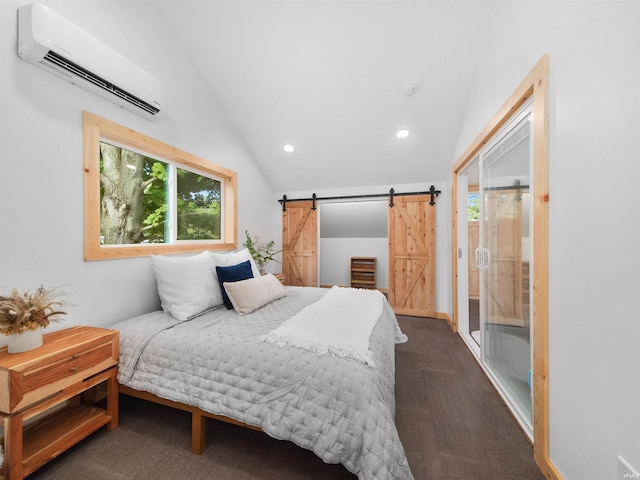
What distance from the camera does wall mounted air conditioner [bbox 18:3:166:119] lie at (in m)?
1.46

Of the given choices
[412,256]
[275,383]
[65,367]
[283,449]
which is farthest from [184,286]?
[412,256]

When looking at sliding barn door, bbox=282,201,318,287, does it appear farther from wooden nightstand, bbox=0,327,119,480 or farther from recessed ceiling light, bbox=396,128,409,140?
wooden nightstand, bbox=0,327,119,480

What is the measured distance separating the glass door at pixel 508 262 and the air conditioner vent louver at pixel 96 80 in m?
2.81

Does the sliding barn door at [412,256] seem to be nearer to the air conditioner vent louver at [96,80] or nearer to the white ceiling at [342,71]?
the white ceiling at [342,71]

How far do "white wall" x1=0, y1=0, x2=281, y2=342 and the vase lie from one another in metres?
0.31

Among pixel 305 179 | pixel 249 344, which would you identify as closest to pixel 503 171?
pixel 249 344

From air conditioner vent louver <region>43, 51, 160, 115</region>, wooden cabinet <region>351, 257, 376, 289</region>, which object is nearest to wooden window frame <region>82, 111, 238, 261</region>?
air conditioner vent louver <region>43, 51, 160, 115</region>

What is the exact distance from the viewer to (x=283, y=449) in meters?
1.49

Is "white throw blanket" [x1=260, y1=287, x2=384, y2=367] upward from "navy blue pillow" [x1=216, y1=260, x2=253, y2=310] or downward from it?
downward

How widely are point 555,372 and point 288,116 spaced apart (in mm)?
3359

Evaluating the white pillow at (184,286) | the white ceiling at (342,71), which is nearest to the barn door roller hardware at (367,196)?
the white ceiling at (342,71)

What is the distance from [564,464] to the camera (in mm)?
1182

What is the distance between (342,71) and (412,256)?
270cm

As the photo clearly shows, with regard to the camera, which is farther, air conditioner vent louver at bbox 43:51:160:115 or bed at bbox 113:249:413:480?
air conditioner vent louver at bbox 43:51:160:115
